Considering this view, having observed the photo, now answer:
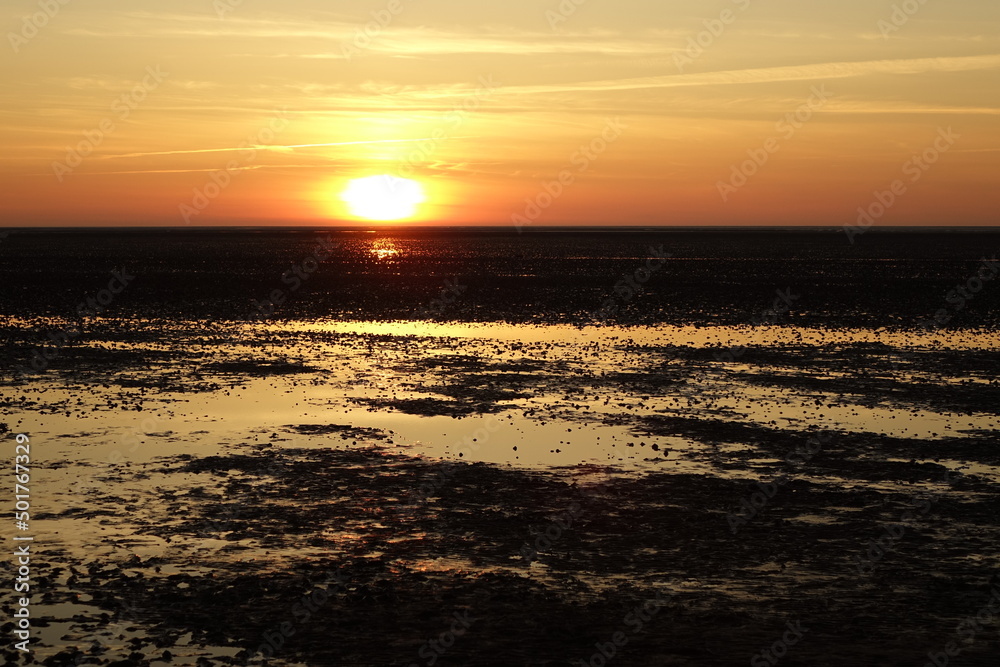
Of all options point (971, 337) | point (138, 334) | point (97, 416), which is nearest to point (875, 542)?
point (97, 416)

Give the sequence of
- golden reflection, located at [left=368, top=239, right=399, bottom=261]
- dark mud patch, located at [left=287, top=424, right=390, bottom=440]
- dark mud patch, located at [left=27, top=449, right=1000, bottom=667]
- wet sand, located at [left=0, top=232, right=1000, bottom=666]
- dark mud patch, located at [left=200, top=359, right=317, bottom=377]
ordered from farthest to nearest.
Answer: golden reflection, located at [left=368, top=239, right=399, bottom=261] < dark mud patch, located at [left=200, top=359, right=317, bottom=377] < dark mud patch, located at [left=287, top=424, right=390, bottom=440] < wet sand, located at [left=0, top=232, right=1000, bottom=666] < dark mud patch, located at [left=27, top=449, right=1000, bottom=667]

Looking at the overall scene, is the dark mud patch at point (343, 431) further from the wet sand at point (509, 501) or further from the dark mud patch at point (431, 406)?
the dark mud patch at point (431, 406)

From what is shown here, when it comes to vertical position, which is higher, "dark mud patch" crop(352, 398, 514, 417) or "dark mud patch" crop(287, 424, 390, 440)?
"dark mud patch" crop(352, 398, 514, 417)

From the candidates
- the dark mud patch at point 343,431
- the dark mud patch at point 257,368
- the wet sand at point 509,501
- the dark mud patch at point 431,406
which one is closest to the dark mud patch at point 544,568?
the wet sand at point 509,501

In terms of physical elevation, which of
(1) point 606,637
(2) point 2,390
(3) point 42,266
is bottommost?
(1) point 606,637

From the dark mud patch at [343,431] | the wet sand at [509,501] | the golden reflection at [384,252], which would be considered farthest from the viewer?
the golden reflection at [384,252]

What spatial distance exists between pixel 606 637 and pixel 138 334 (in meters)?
32.6

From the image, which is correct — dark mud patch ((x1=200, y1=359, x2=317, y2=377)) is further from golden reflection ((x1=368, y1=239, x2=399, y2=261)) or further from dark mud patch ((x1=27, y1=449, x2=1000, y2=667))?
golden reflection ((x1=368, y1=239, x2=399, y2=261))

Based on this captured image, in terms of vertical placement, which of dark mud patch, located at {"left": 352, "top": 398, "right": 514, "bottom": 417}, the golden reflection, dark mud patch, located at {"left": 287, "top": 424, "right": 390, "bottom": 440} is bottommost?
dark mud patch, located at {"left": 287, "top": 424, "right": 390, "bottom": 440}

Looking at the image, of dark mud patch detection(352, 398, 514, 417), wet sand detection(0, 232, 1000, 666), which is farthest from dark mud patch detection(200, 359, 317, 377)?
dark mud patch detection(352, 398, 514, 417)

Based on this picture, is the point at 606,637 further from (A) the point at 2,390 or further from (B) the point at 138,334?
(B) the point at 138,334

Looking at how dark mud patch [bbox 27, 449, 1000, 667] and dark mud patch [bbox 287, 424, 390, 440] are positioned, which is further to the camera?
dark mud patch [bbox 287, 424, 390, 440]

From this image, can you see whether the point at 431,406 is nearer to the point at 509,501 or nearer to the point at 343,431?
the point at 343,431

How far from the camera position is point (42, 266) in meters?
88.8
